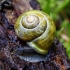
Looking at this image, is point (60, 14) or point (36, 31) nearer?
point (36, 31)

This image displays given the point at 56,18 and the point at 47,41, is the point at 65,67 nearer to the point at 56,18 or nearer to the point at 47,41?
the point at 47,41

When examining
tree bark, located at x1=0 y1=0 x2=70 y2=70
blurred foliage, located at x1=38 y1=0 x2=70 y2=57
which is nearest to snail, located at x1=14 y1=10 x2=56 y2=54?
tree bark, located at x1=0 y1=0 x2=70 y2=70

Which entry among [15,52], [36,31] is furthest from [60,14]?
[15,52]

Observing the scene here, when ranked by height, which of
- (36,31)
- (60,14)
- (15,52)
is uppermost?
(36,31)

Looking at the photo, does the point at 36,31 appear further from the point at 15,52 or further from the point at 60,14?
the point at 60,14

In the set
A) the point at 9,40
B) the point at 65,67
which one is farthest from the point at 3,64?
the point at 65,67

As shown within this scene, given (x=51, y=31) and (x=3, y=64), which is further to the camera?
(x=51, y=31)
